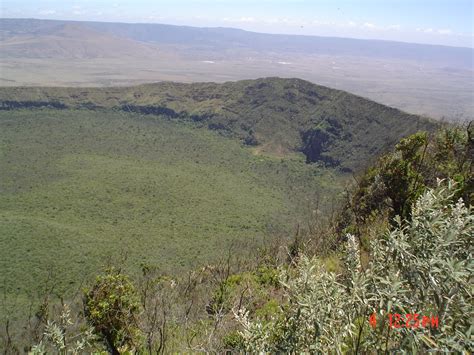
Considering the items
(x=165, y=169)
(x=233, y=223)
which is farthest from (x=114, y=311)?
(x=165, y=169)

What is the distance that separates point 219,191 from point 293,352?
45.9 m

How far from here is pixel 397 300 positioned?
340 centimetres

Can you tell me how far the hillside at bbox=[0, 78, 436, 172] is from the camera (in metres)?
60.3

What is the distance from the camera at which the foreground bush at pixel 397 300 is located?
3359 mm

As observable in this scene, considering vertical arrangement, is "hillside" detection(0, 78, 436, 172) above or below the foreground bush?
below

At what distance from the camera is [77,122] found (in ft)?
238

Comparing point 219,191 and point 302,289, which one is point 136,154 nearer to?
point 219,191

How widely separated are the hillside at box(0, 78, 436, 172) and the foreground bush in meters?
51.7

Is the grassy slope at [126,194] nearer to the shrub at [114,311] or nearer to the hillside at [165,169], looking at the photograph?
the hillside at [165,169]

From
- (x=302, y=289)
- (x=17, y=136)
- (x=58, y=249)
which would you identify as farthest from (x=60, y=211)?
(x=302, y=289)
